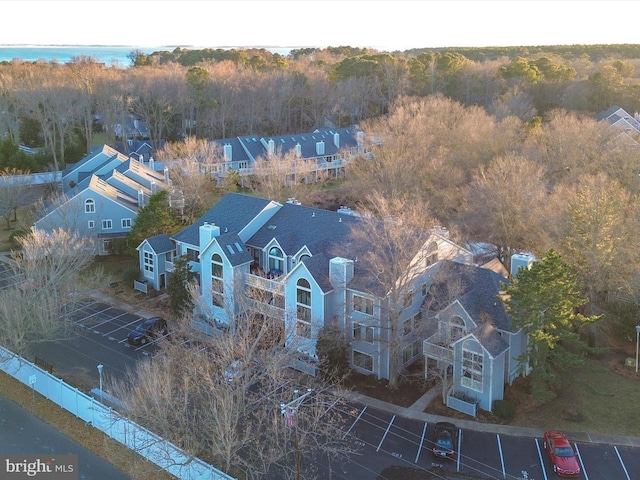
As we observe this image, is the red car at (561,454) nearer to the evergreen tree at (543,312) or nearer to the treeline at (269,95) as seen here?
the evergreen tree at (543,312)

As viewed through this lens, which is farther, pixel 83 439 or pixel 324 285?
pixel 324 285

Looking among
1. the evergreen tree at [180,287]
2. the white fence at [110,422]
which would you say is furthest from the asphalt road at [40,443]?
the evergreen tree at [180,287]

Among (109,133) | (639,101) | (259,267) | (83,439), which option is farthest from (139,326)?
(639,101)

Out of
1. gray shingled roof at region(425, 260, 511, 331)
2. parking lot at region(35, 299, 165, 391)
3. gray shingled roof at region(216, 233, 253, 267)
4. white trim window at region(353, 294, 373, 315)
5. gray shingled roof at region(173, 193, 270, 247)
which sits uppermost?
gray shingled roof at region(173, 193, 270, 247)

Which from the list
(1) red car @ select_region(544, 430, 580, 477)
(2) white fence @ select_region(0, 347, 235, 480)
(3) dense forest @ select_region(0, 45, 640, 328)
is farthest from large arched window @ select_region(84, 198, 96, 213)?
(1) red car @ select_region(544, 430, 580, 477)

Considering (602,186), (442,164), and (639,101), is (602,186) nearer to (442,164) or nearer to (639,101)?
(442,164)

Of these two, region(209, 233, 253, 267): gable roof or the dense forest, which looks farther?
the dense forest

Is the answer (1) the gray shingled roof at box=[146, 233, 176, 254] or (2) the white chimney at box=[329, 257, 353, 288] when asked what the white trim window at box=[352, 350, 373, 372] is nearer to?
(2) the white chimney at box=[329, 257, 353, 288]
